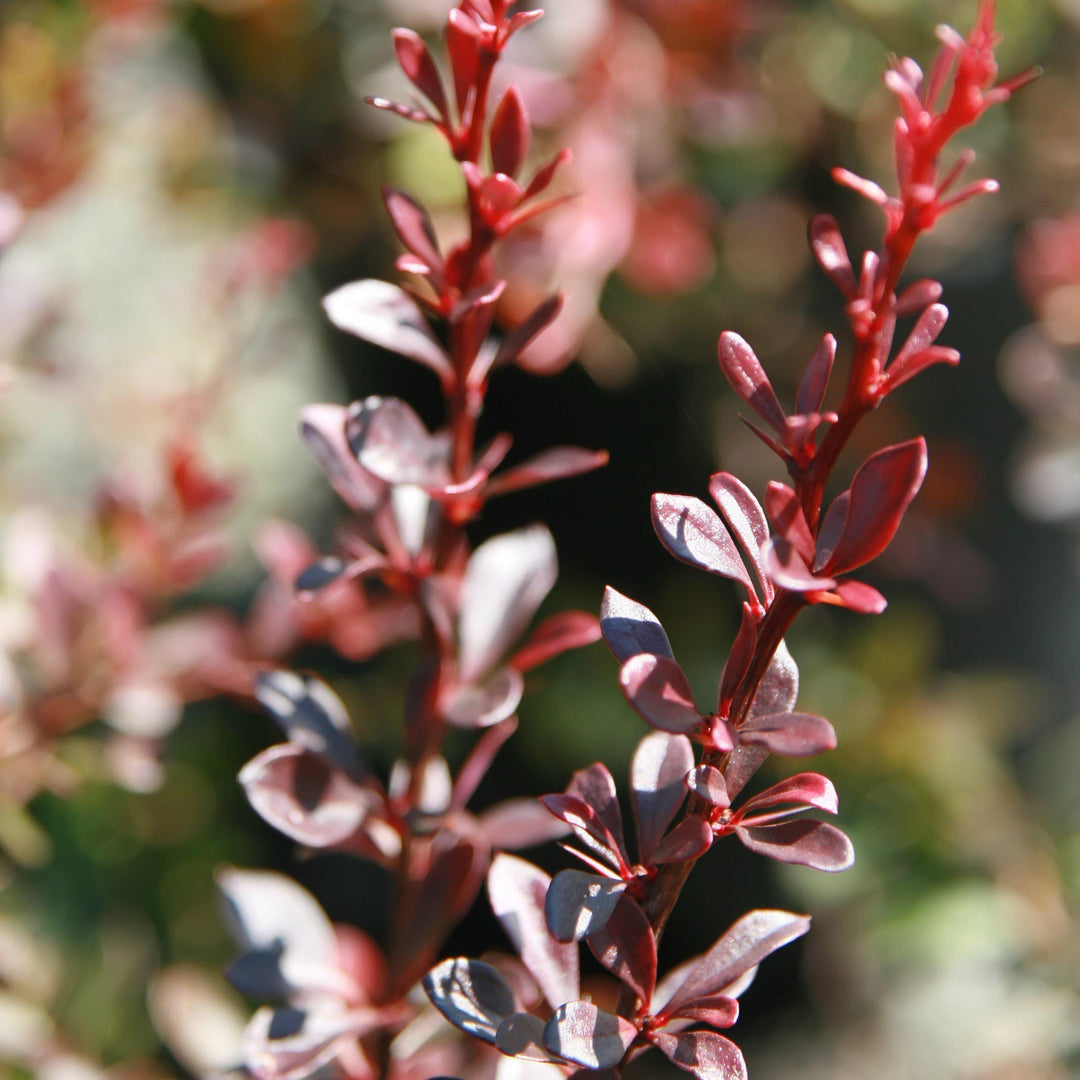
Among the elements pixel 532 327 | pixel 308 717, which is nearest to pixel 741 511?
pixel 532 327

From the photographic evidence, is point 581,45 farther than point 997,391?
No

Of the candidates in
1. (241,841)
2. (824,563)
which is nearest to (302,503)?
(241,841)

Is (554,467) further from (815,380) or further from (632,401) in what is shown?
(632,401)

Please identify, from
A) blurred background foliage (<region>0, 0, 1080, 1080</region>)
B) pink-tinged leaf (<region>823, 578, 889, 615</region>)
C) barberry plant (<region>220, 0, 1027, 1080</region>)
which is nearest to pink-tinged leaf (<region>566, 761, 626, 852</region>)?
barberry plant (<region>220, 0, 1027, 1080</region>)

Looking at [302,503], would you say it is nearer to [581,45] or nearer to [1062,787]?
[581,45]

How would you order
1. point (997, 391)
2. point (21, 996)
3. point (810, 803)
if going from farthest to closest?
point (997, 391) → point (21, 996) → point (810, 803)

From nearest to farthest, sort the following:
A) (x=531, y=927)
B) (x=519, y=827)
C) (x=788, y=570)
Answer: (x=788, y=570), (x=531, y=927), (x=519, y=827)
